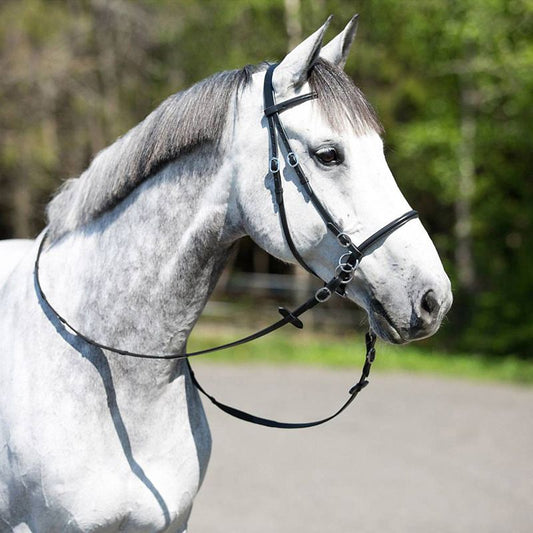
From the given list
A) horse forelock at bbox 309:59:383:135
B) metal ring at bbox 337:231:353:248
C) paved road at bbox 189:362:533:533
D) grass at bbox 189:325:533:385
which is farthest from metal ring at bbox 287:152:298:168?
grass at bbox 189:325:533:385

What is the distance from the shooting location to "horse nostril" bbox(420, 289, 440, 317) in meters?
2.00

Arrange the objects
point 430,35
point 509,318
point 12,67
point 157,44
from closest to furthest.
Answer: point 509,318, point 430,35, point 12,67, point 157,44

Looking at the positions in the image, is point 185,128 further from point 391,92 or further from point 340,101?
point 391,92

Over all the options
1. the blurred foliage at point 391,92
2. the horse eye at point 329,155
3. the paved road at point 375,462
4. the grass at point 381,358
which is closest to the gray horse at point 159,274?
the horse eye at point 329,155

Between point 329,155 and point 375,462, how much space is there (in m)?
5.08

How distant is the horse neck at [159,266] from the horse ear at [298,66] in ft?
→ 1.02

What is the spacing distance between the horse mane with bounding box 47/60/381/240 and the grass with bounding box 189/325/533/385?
9.00 metres

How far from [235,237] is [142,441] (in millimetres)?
685

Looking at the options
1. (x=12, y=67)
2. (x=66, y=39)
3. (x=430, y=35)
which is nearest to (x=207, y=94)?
(x=430, y=35)

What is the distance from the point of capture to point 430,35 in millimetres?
14266

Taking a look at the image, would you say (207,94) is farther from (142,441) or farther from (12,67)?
(12,67)

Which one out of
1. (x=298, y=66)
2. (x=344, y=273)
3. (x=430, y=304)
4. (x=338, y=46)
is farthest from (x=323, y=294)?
(x=338, y=46)

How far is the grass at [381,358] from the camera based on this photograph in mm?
11617

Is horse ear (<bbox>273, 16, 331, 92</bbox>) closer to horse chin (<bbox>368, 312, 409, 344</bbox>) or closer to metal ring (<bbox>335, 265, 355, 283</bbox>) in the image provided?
metal ring (<bbox>335, 265, 355, 283</bbox>)
